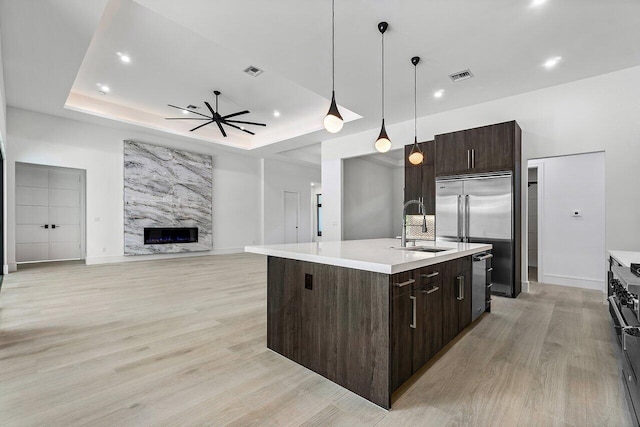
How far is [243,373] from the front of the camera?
80.8 inches

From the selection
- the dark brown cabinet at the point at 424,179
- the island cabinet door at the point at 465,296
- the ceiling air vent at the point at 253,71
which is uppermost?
the ceiling air vent at the point at 253,71

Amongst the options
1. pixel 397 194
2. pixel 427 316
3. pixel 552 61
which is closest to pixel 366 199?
pixel 397 194

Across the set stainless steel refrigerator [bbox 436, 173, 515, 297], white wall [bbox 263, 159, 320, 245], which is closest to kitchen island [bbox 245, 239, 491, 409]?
stainless steel refrigerator [bbox 436, 173, 515, 297]

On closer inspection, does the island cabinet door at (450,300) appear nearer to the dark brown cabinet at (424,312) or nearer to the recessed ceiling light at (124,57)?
the dark brown cabinet at (424,312)

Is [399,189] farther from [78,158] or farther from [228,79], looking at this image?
[78,158]

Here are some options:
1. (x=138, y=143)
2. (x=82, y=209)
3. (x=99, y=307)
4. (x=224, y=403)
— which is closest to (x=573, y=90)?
(x=224, y=403)

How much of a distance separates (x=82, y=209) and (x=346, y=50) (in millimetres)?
7429

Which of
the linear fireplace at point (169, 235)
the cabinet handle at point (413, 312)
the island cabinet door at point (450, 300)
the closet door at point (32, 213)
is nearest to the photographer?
the cabinet handle at point (413, 312)

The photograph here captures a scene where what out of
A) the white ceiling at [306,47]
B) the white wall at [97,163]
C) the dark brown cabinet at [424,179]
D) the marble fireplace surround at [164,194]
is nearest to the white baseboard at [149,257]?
the white wall at [97,163]

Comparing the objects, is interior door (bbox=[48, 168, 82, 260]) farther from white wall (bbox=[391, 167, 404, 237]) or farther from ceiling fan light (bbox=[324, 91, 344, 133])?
white wall (bbox=[391, 167, 404, 237])

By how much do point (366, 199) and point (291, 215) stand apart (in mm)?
3121

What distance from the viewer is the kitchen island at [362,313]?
169 centimetres

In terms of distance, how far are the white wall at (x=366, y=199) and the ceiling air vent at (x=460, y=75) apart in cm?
374

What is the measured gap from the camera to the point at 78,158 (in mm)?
6527
